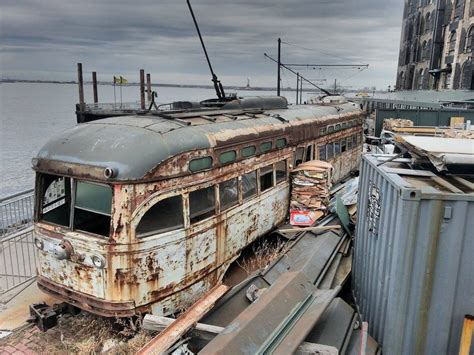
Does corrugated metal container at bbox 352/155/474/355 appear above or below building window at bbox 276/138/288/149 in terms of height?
below

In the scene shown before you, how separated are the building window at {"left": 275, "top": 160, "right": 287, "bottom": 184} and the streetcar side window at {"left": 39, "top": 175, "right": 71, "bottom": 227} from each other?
13.7 ft

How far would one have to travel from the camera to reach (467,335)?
406 centimetres

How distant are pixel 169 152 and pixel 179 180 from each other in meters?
0.44

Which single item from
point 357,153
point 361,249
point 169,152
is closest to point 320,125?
point 357,153

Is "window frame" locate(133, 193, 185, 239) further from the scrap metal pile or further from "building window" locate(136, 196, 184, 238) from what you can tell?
the scrap metal pile

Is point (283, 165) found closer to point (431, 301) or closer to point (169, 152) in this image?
point (169, 152)

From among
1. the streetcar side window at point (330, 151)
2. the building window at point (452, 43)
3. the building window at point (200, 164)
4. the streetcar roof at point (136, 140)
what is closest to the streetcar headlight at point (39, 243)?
the streetcar roof at point (136, 140)

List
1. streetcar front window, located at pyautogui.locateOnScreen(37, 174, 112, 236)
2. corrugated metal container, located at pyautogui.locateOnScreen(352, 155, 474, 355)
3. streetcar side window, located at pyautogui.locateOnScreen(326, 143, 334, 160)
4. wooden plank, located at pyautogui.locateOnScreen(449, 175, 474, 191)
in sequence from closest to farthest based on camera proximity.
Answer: corrugated metal container, located at pyautogui.locateOnScreen(352, 155, 474, 355)
wooden plank, located at pyautogui.locateOnScreen(449, 175, 474, 191)
streetcar front window, located at pyautogui.locateOnScreen(37, 174, 112, 236)
streetcar side window, located at pyautogui.locateOnScreen(326, 143, 334, 160)

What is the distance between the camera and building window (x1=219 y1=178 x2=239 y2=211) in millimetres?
6613

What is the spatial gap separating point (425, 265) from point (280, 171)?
→ 15.4 feet

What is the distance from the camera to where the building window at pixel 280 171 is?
847 centimetres

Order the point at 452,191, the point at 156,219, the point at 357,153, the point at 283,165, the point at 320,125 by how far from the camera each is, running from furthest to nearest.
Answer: the point at 357,153 < the point at 320,125 < the point at 283,165 < the point at 156,219 < the point at 452,191

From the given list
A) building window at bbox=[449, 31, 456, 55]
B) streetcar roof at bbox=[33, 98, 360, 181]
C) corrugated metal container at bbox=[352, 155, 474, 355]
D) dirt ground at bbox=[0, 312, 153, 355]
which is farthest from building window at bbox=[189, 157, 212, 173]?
building window at bbox=[449, 31, 456, 55]

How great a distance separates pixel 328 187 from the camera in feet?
30.2
